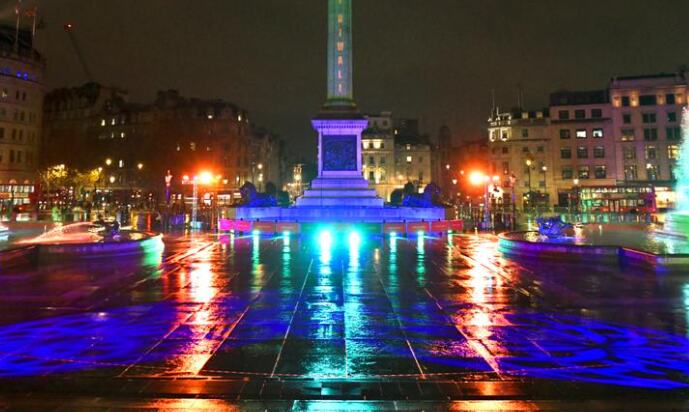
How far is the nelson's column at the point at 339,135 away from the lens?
36.6 meters

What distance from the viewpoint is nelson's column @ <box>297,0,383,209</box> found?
3659cm

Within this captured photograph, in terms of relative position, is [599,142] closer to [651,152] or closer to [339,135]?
[651,152]

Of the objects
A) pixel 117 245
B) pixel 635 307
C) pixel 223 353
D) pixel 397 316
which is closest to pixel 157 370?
pixel 223 353

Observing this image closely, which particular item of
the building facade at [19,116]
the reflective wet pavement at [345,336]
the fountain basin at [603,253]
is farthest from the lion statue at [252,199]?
the building facade at [19,116]

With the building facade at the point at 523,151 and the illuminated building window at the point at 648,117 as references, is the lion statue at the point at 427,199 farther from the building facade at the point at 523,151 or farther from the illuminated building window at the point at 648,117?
the illuminated building window at the point at 648,117

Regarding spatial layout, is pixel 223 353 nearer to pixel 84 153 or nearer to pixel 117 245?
pixel 117 245

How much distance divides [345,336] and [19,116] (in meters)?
86.7

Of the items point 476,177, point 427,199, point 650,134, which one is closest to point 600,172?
point 650,134

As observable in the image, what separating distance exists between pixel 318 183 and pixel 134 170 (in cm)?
5625

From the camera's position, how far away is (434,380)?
521cm

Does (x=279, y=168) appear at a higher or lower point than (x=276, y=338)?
higher

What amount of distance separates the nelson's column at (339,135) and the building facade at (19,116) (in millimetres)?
56495

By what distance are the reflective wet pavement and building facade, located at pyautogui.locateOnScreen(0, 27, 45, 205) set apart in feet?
241

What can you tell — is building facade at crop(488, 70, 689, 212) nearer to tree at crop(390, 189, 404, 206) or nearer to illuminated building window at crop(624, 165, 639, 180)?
illuminated building window at crop(624, 165, 639, 180)
